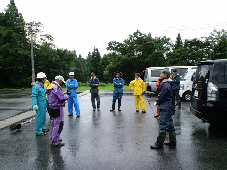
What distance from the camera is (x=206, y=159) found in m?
4.50

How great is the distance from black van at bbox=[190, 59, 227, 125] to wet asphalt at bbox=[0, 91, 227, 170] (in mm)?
574

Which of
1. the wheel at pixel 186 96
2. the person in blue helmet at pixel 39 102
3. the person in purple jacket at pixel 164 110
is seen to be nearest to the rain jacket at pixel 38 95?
the person in blue helmet at pixel 39 102


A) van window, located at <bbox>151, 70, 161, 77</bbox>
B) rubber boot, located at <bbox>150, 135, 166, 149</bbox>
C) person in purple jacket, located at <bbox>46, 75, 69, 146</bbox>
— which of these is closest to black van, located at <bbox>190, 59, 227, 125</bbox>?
rubber boot, located at <bbox>150, 135, 166, 149</bbox>

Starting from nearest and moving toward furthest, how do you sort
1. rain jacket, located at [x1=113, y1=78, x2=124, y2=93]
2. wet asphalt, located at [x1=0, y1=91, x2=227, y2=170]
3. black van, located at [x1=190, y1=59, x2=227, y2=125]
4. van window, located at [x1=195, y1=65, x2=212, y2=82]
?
wet asphalt, located at [x1=0, y1=91, x2=227, y2=170]
black van, located at [x1=190, y1=59, x2=227, y2=125]
van window, located at [x1=195, y1=65, x2=212, y2=82]
rain jacket, located at [x1=113, y1=78, x2=124, y2=93]

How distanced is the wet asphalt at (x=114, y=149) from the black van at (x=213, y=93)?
57 centimetres

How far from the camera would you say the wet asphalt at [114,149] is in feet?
14.1

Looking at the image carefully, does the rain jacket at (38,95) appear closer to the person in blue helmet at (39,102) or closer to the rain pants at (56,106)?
the person in blue helmet at (39,102)

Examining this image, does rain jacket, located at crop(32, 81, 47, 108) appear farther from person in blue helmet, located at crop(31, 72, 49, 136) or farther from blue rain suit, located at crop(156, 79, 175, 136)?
blue rain suit, located at crop(156, 79, 175, 136)

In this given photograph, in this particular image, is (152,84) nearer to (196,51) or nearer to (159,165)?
(159,165)

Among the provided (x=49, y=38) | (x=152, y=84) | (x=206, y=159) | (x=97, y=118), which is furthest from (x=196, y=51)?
(x=206, y=159)

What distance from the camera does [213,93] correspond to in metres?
5.88

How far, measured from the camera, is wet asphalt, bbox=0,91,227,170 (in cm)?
430

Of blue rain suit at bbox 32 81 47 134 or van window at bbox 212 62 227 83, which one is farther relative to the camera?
blue rain suit at bbox 32 81 47 134

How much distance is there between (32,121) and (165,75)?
18.2 feet
